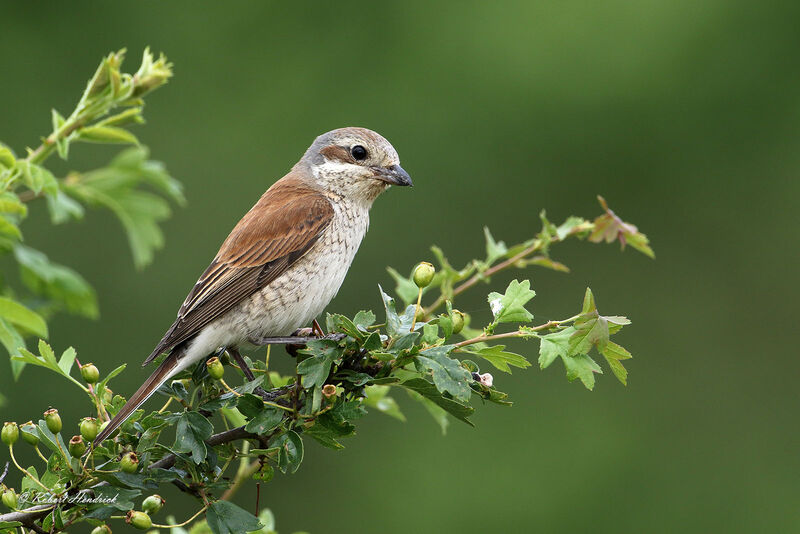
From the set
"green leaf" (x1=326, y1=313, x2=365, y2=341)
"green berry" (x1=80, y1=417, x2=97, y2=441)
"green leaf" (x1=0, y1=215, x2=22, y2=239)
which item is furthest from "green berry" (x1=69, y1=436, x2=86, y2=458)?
"green leaf" (x1=0, y1=215, x2=22, y2=239)

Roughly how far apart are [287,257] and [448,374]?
137 cm

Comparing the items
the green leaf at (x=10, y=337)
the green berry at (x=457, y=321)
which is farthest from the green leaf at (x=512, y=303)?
the green leaf at (x=10, y=337)

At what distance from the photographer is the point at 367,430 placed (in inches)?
361

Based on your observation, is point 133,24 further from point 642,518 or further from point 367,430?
point 642,518

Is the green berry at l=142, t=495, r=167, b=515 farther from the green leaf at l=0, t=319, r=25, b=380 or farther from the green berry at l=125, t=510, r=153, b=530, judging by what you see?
the green leaf at l=0, t=319, r=25, b=380

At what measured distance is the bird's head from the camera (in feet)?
12.5

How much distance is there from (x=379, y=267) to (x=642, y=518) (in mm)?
3201

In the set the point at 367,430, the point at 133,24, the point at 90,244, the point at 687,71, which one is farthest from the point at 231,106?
the point at 687,71

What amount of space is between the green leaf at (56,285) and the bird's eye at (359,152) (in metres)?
1.13

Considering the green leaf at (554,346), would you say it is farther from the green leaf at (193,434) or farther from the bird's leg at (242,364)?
the bird's leg at (242,364)

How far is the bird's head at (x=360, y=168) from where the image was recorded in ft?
12.5

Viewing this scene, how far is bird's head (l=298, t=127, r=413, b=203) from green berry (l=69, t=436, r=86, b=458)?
1851mm

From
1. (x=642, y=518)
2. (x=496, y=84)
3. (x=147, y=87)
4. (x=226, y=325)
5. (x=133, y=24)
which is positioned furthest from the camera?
(x=133, y=24)

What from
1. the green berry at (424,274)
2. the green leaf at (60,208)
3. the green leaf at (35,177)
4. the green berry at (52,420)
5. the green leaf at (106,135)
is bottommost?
the green berry at (52,420)
